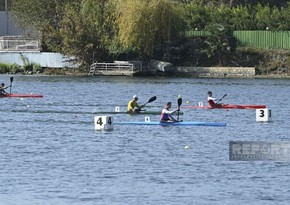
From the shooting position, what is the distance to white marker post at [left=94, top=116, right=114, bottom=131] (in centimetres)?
4675

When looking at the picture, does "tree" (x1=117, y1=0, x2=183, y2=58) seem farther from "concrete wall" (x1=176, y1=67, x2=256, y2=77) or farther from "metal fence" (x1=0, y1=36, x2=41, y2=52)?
"metal fence" (x1=0, y1=36, x2=41, y2=52)

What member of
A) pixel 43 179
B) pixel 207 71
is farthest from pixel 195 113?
pixel 207 71

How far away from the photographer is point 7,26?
109 meters

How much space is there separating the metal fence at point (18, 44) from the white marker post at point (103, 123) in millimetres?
53073

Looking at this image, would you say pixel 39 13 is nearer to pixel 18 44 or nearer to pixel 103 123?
pixel 18 44

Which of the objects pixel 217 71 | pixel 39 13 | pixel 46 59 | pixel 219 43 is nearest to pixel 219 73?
pixel 217 71

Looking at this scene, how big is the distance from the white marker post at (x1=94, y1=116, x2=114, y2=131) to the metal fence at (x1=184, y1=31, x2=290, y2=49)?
4777 centimetres

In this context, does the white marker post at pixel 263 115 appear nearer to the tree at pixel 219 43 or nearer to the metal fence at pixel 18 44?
the tree at pixel 219 43

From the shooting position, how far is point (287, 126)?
162 feet

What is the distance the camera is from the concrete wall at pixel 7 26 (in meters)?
108

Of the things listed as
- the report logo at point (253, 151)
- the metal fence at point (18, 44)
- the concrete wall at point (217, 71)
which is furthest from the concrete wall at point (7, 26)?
the report logo at point (253, 151)

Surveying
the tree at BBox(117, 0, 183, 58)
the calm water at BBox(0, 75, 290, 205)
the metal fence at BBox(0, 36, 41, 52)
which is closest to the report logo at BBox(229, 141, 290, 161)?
the calm water at BBox(0, 75, 290, 205)

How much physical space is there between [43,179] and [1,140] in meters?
11.2

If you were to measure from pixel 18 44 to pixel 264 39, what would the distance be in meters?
23.7
